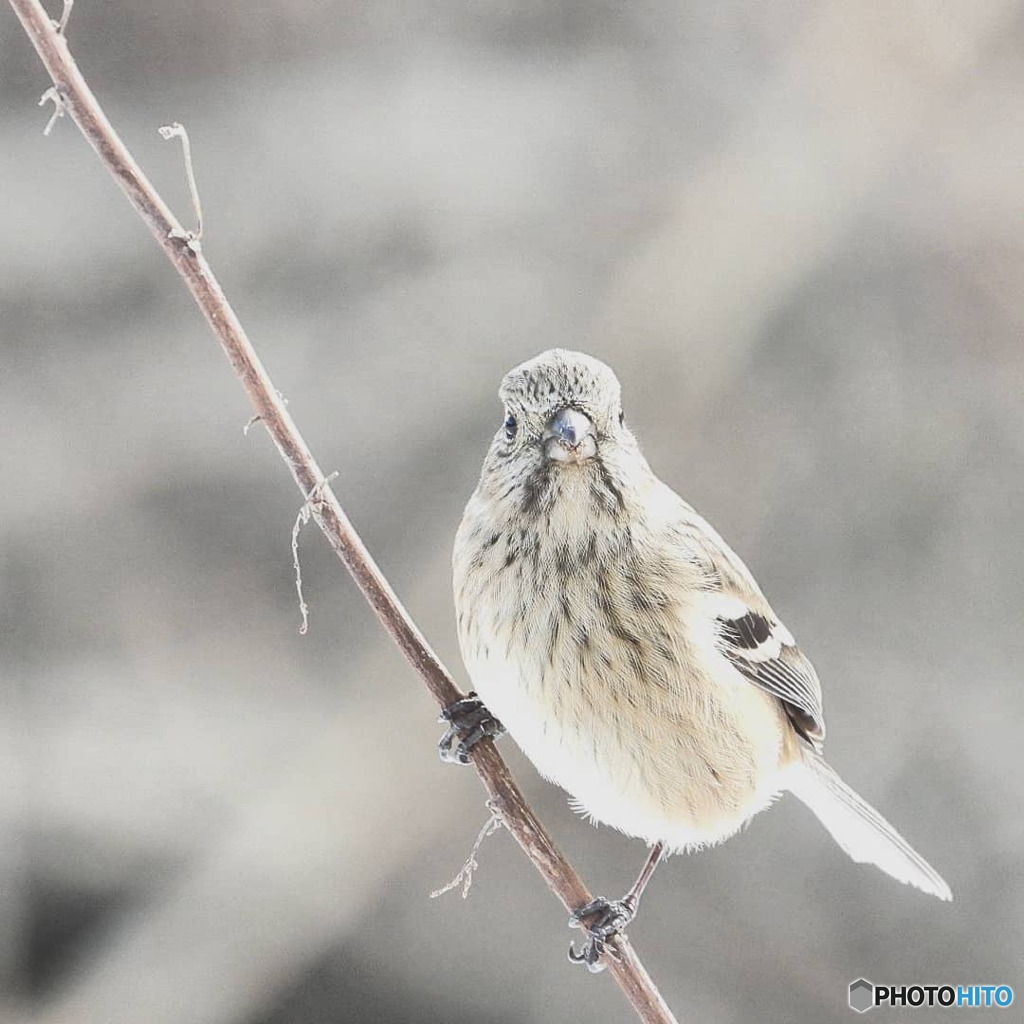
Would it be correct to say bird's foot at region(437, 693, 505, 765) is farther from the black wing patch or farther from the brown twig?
the black wing patch

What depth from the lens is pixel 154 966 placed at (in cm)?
577

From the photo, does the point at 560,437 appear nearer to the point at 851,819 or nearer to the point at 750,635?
the point at 750,635

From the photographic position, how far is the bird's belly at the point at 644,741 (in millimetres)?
3027

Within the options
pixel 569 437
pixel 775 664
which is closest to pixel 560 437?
pixel 569 437

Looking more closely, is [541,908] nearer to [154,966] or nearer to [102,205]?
[154,966]

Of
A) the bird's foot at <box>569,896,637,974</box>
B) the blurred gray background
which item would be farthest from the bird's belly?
the blurred gray background

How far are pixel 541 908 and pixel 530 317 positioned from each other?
2849 millimetres

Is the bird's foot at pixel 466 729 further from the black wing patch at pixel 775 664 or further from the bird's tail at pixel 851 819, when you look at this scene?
the bird's tail at pixel 851 819

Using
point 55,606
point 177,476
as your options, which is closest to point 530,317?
point 177,476

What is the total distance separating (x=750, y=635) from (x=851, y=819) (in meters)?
0.64

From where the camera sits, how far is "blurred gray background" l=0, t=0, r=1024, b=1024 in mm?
6027

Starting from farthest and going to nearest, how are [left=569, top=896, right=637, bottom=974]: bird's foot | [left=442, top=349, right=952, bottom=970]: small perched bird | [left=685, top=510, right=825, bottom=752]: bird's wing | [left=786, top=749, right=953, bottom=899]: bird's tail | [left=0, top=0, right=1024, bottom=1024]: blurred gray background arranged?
1. [left=0, top=0, right=1024, bottom=1024]: blurred gray background
2. [left=786, top=749, right=953, bottom=899]: bird's tail
3. [left=685, top=510, right=825, bottom=752]: bird's wing
4. [left=442, top=349, right=952, bottom=970]: small perched bird
5. [left=569, top=896, right=637, bottom=974]: bird's foot

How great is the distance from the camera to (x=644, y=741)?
123 inches

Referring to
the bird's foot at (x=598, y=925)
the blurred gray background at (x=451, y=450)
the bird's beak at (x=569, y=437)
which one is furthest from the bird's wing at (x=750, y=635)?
the blurred gray background at (x=451, y=450)
